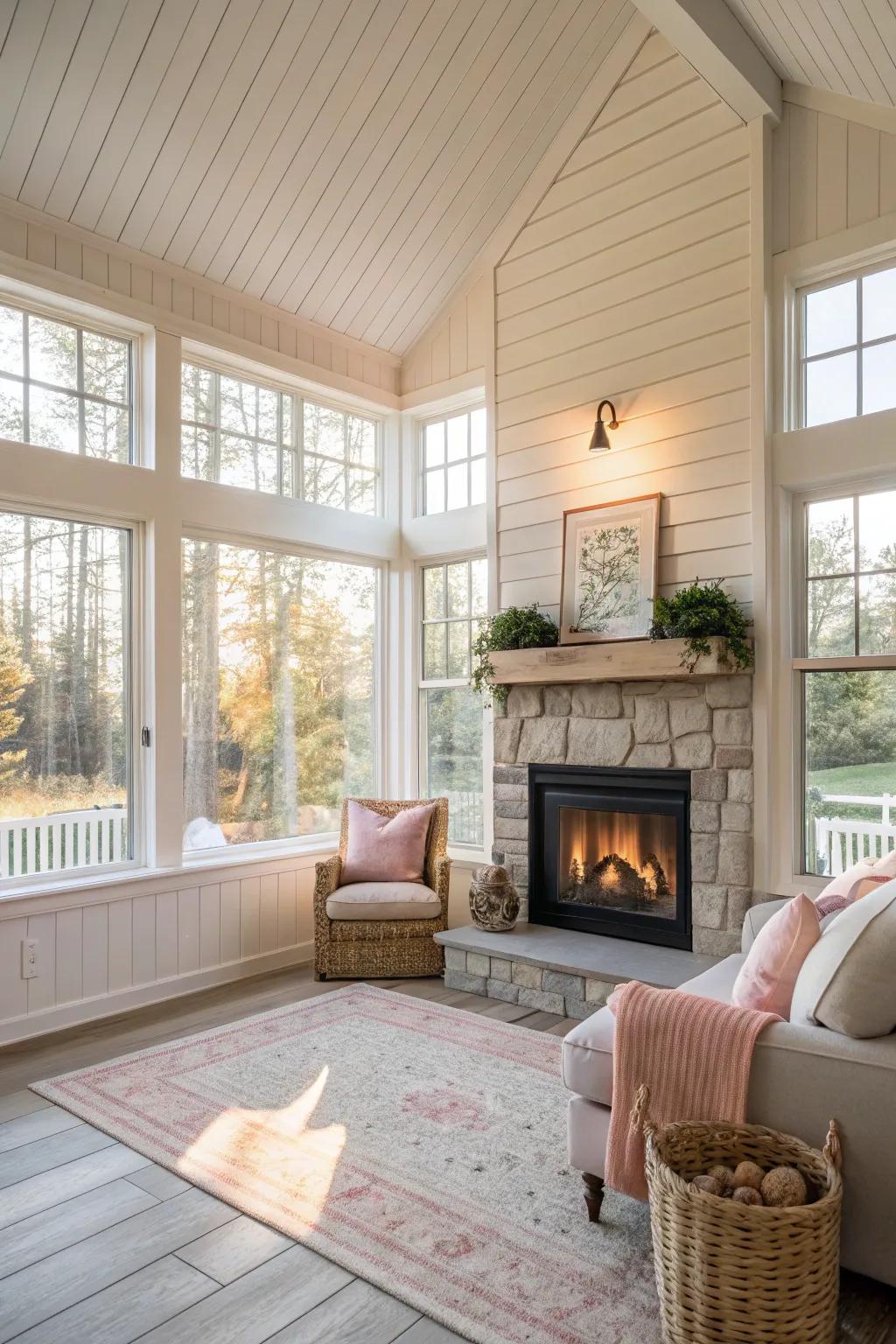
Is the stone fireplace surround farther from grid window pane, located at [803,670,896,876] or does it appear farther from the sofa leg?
the sofa leg

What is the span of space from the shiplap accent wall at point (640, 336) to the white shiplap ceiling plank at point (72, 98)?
86.4 inches

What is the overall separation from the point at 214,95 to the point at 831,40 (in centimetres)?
241

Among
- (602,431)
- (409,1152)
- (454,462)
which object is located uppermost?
(454,462)

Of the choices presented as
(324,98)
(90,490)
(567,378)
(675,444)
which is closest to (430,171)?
(324,98)

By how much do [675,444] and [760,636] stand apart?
99 cm

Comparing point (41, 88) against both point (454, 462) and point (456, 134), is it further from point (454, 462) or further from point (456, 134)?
point (454, 462)

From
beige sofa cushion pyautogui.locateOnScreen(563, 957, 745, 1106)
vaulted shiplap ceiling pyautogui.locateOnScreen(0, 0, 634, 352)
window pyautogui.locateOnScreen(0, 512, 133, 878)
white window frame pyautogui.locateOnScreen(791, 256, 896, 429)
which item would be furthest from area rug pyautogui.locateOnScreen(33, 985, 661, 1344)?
vaulted shiplap ceiling pyautogui.locateOnScreen(0, 0, 634, 352)

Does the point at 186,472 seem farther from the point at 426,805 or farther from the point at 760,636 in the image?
the point at 760,636

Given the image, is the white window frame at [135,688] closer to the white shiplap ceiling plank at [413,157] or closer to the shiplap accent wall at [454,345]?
the white shiplap ceiling plank at [413,157]

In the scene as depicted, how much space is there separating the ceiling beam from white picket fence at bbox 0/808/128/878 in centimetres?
385

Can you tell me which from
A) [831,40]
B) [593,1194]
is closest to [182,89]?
[831,40]

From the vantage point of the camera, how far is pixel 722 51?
3.48 metres

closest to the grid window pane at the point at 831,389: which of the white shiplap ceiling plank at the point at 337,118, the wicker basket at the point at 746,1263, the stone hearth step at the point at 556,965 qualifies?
the white shiplap ceiling plank at the point at 337,118

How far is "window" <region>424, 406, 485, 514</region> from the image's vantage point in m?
5.36
